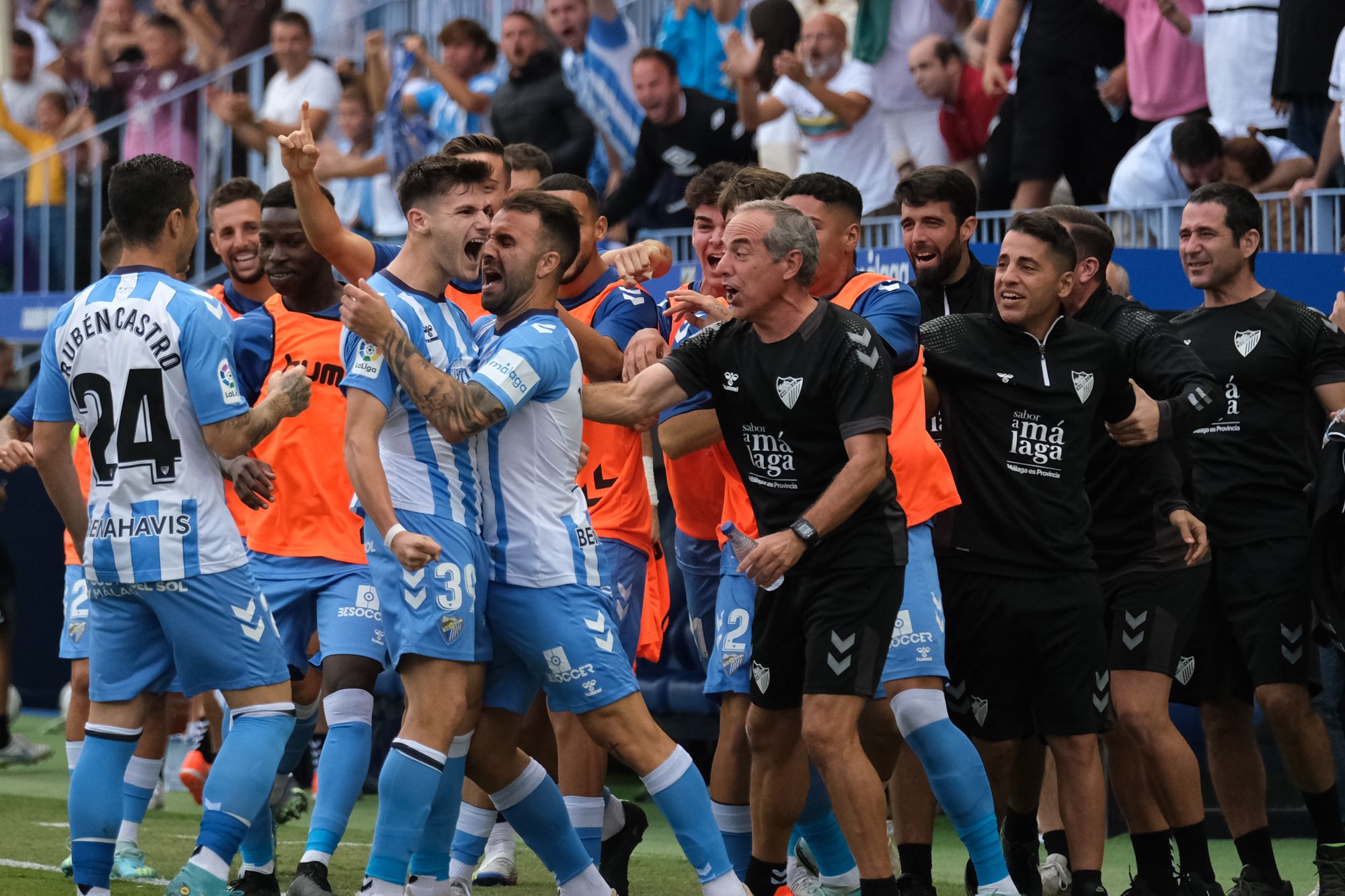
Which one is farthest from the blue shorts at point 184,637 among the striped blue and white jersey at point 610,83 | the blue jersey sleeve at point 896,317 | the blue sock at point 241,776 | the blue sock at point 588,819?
the striped blue and white jersey at point 610,83

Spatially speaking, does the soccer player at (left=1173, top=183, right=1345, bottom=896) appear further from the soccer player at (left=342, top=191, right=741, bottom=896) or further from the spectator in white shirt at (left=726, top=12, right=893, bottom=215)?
the spectator in white shirt at (left=726, top=12, right=893, bottom=215)

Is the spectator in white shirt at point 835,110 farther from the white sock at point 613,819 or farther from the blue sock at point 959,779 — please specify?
the blue sock at point 959,779

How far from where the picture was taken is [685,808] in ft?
17.7

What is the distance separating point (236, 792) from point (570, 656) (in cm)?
119

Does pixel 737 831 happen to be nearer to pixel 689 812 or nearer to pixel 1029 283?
pixel 689 812

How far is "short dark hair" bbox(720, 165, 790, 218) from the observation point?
6.59 meters

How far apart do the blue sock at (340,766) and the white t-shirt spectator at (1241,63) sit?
6.16 meters

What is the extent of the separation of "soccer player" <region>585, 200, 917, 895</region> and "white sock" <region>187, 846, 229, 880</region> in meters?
1.75

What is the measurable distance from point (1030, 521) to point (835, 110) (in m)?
5.50

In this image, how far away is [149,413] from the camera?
5.53 m

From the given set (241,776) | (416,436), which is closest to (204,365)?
(416,436)

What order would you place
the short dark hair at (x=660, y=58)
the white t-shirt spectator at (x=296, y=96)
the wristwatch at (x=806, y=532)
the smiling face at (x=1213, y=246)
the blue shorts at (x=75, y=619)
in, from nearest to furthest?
the wristwatch at (x=806, y=532) < the smiling face at (x=1213, y=246) < the blue shorts at (x=75, y=619) < the short dark hair at (x=660, y=58) < the white t-shirt spectator at (x=296, y=96)

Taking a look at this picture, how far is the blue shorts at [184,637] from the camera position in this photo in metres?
5.51

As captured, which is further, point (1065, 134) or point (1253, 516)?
point (1065, 134)
